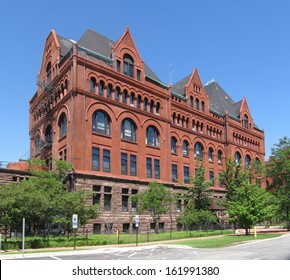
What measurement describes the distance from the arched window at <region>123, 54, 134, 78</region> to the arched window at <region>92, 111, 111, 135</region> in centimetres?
733

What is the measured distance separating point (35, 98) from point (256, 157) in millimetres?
45694

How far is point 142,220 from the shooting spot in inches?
1907

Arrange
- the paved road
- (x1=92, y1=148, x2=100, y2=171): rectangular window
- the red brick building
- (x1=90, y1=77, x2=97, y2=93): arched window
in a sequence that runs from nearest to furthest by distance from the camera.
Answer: the paved road, the red brick building, (x1=92, y1=148, x2=100, y2=171): rectangular window, (x1=90, y1=77, x2=97, y2=93): arched window

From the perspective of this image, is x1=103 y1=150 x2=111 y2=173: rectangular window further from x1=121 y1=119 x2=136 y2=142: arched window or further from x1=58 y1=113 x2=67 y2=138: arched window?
x1=58 y1=113 x2=67 y2=138: arched window

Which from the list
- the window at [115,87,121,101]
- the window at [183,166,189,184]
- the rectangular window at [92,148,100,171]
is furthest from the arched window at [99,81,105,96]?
the window at [183,166,189,184]

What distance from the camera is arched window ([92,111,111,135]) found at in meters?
46.5

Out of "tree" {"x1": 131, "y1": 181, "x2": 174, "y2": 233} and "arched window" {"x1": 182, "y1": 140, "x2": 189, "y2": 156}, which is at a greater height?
"arched window" {"x1": 182, "y1": 140, "x2": 189, "y2": 156}

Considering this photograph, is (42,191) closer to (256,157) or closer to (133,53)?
(133,53)

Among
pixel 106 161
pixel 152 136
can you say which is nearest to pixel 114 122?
pixel 106 161

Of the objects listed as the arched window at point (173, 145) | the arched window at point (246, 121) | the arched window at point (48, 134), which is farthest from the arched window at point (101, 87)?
the arched window at point (246, 121)

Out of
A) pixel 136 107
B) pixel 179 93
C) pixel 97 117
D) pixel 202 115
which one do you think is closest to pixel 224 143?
pixel 202 115

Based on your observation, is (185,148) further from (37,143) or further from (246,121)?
(37,143)

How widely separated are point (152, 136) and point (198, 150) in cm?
1279

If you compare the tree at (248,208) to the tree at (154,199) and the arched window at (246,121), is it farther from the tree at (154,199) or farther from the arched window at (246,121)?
the arched window at (246,121)
